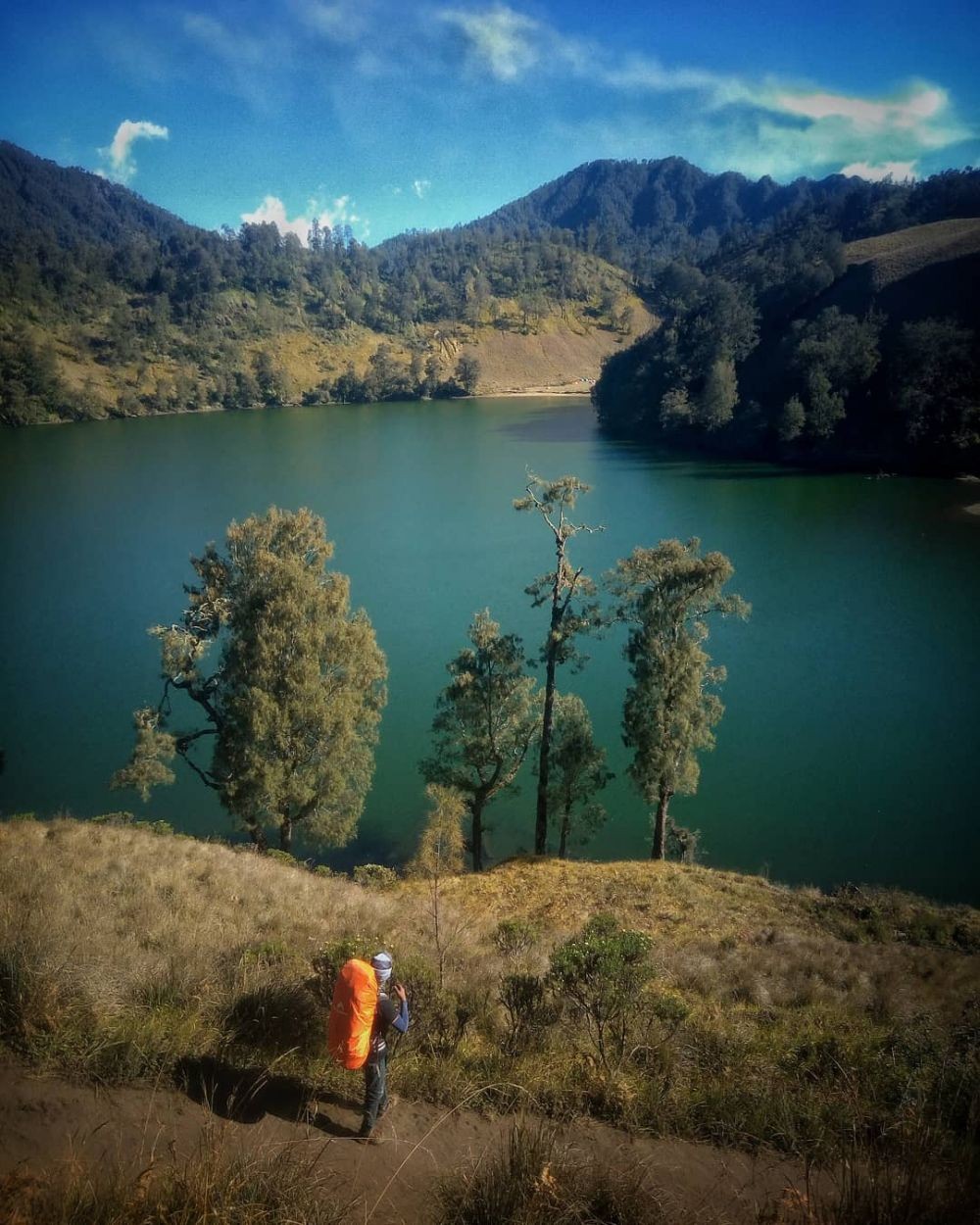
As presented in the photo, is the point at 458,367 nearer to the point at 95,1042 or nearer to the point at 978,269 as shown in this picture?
the point at 978,269

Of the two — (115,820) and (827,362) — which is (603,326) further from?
(115,820)

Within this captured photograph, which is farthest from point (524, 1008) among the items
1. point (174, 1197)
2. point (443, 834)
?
point (443, 834)

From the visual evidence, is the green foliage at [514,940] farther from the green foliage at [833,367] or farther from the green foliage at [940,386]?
the green foliage at [833,367]

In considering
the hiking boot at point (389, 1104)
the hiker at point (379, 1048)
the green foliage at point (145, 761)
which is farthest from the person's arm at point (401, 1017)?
the green foliage at point (145, 761)

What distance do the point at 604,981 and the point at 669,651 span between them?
1059 cm

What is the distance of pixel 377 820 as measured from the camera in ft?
64.1

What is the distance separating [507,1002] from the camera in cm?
637

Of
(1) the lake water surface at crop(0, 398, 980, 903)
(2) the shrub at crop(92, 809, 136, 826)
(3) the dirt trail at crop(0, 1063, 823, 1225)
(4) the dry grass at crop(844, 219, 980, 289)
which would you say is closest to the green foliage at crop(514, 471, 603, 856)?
(1) the lake water surface at crop(0, 398, 980, 903)

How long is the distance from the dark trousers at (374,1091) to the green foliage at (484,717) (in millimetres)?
12535

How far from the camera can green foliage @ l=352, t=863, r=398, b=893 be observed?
14.0m

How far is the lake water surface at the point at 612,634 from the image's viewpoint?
1898 cm

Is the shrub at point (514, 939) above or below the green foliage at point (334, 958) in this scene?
below

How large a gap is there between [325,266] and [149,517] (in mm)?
160857

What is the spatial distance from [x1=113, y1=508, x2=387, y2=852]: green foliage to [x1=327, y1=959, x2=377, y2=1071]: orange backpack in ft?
36.8
